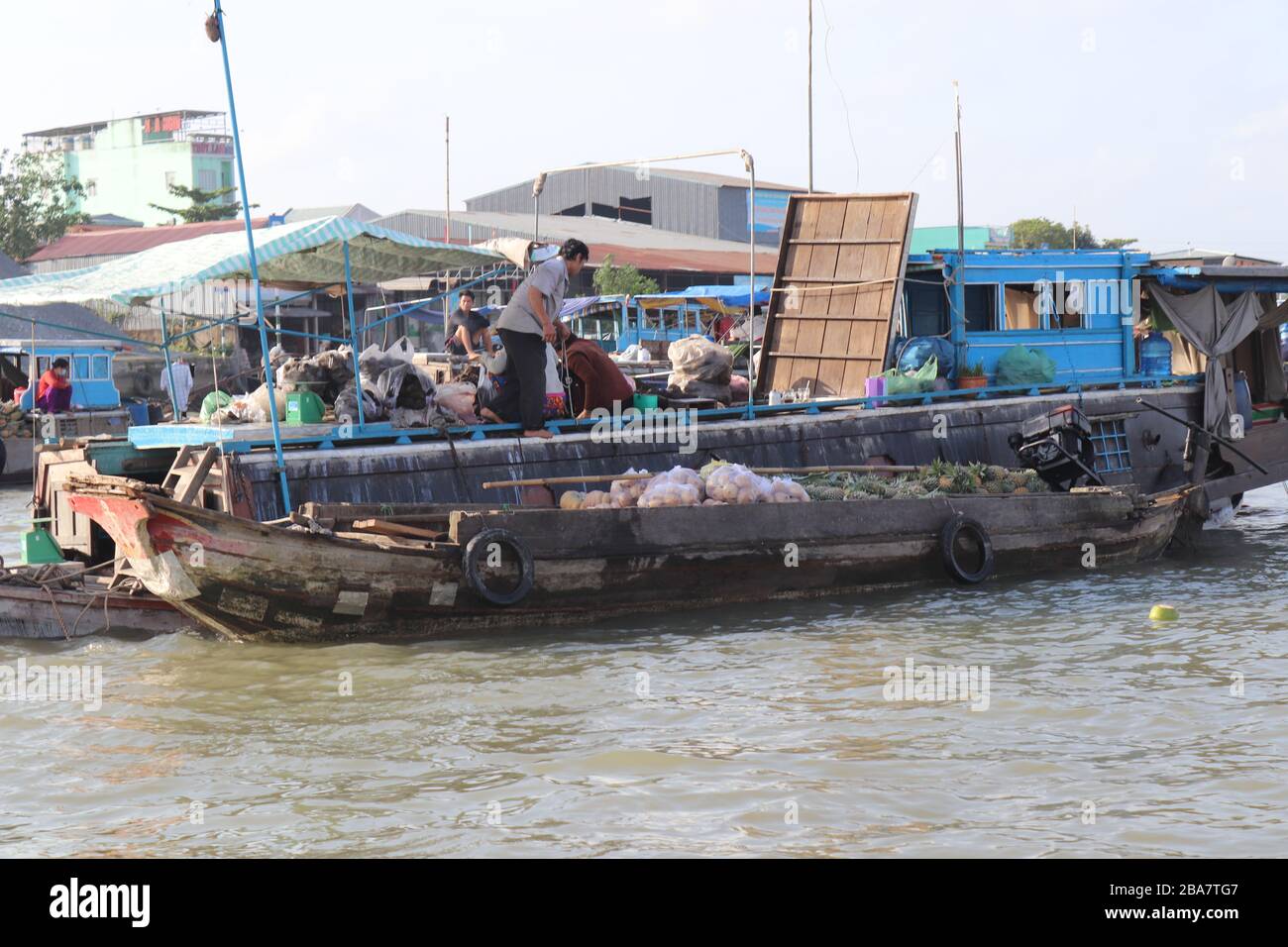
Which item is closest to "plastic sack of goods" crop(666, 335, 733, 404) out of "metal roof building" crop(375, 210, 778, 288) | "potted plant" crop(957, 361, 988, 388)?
"potted plant" crop(957, 361, 988, 388)

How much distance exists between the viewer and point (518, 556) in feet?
28.4

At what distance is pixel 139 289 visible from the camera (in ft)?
29.1

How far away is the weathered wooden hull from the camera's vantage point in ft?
29.9

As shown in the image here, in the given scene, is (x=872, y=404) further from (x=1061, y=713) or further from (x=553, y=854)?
(x=553, y=854)

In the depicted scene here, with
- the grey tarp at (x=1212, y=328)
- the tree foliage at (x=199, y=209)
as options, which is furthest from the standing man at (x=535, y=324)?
the tree foliage at (x=199, y=209)

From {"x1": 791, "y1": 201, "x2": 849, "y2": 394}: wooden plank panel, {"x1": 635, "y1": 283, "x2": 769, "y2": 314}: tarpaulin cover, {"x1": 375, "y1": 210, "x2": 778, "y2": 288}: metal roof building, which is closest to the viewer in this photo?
{"x1": 791, "y1": 201, "x2": 849, "y2": 394}: wooden plank panel

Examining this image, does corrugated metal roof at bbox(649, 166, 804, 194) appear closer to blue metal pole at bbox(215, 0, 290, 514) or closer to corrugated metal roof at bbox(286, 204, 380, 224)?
corrugated metal roof at bbox(286, 204, 380, 224)

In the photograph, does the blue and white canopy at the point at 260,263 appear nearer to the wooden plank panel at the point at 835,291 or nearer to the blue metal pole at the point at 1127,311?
the wooden plank panel at the point at 835,291

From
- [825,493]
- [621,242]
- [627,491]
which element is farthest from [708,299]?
A: [627,491]

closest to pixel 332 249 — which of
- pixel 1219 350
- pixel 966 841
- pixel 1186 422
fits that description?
pixel 966 841

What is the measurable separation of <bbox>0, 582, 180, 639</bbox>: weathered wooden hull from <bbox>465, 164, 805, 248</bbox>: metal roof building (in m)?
34.5

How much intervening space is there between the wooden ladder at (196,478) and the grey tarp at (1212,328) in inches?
391

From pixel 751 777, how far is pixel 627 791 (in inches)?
22.5

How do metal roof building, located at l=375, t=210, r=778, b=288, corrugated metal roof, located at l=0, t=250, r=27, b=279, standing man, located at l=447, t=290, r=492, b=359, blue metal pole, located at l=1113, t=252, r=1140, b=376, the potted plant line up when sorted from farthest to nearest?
1. metal roof building, located at l=375, t=210, r=778, b=288
2. corrugated metal roof, located at l=0, t=250, r=27, b=279
3. blue metal pole, located at l=1113, t=252, r=1140, b=376
4. the potted plant
5. standing man, located at l=447, t=290, r=492, b=359
